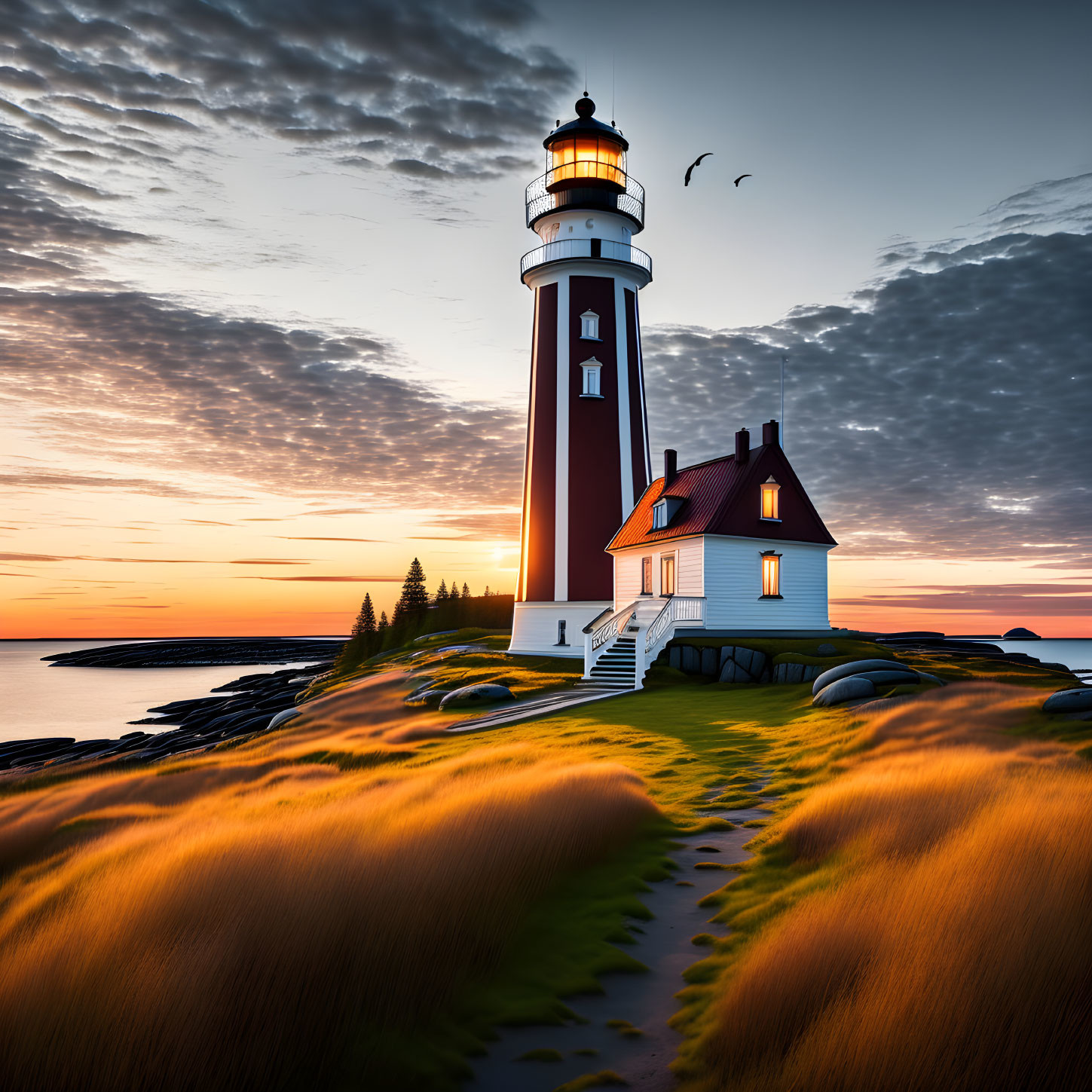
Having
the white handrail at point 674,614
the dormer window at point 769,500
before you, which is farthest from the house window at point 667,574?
the dormer window at point 769,500

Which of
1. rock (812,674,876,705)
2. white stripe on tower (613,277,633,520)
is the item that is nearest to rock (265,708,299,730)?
white stripe on tower (613,277,633,520)

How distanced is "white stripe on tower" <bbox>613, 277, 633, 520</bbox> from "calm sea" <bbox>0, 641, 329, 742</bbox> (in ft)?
105

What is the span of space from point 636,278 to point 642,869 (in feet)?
109

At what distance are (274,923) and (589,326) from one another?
1293 inches

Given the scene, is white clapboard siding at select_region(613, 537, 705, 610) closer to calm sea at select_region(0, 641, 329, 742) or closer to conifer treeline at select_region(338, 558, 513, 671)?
calm sea at select_region(0, 641, 329, 742)

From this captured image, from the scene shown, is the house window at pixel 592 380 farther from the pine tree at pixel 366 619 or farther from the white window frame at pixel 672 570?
the pine tree at pixel 366 619

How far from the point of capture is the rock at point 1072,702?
42.0 feet

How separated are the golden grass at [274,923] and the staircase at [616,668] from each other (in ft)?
51.5

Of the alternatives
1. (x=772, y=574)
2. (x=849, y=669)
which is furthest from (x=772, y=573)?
(x=849, y=669)

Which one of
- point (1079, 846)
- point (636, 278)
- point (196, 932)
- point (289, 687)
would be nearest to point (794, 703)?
point (1079, 846)

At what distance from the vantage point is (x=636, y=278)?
36.6 meters

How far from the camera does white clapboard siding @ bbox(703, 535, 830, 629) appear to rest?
2870 cm

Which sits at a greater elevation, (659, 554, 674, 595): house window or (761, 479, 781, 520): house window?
(761, 479, 781, 520): house window

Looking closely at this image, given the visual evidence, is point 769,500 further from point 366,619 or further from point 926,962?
point 366,619
